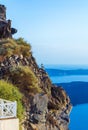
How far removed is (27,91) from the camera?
61.8 feet

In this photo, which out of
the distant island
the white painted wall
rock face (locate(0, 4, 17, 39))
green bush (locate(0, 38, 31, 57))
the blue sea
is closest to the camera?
the white painted wall

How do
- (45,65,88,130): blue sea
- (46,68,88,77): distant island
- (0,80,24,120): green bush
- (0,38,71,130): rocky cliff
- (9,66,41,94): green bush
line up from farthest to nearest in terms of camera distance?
(46,68,88,77): distant island, (45,65,88,130): blue sea, (9,66,41,94): green bush, (0,38,71,130): rocky cliff, (0,80,24,120): green bush

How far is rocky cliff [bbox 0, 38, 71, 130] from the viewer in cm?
1858

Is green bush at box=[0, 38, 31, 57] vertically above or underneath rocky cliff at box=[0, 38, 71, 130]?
above

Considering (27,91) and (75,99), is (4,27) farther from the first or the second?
(75,99)

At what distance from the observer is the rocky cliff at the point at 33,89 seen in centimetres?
1858

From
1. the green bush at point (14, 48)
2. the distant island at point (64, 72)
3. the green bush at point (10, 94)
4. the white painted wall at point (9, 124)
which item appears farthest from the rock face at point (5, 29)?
the distant island at point (64, 72)

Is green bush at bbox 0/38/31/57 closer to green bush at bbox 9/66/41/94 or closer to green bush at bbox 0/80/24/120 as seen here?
green bush at bbox 9/66/41/94

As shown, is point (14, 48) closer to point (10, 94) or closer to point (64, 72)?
point (10, 94)

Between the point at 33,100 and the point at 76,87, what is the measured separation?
1671 inches

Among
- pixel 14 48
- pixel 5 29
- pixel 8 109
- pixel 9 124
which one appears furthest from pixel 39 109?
pixel 9 124

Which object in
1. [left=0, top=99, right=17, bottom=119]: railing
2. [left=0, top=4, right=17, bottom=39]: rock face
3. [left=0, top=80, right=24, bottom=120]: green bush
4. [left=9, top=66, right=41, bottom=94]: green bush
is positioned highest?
[left=0, top=4, right=17, bottom=39]: rock face

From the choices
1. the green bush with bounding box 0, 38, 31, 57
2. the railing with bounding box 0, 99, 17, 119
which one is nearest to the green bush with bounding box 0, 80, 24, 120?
the green bush with bounding box 0, 38, 31, 57

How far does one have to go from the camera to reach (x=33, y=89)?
747 inches
